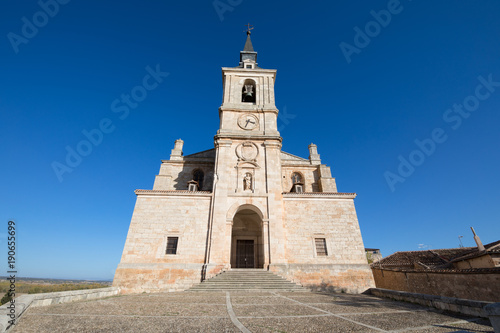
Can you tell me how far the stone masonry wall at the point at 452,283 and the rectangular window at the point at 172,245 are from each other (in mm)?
15557

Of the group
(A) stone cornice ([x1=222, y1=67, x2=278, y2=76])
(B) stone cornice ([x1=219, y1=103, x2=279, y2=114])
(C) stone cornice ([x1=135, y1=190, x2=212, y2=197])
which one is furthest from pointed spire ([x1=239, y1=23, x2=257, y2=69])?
(C) stone cornice ([x1=135, y1=190, x2=212, y2=197])

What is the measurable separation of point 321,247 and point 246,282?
18.4ft

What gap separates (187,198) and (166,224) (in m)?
2.12

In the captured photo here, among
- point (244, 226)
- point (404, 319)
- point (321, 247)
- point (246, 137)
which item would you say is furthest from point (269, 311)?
point (246, 137)

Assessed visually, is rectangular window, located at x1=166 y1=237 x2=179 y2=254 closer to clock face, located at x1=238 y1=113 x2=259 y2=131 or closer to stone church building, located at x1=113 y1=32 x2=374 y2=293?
stone church building, located at x1=113 y1=32 x2=374 y2=293

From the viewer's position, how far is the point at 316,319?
529cm

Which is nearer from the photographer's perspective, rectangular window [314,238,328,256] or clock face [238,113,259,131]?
rectangular window [314,238,328,256]

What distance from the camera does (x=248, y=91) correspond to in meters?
21.0

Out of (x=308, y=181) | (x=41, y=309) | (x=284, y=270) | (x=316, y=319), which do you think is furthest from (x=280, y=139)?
(x=41, y=309)

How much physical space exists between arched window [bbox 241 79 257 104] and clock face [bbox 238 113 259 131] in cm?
296

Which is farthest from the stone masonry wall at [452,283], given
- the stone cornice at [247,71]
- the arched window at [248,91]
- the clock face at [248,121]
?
the stone cornice at [247,71]

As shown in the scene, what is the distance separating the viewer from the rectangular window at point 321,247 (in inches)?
555

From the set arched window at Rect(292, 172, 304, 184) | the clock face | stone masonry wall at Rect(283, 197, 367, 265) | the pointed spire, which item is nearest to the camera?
stone masonry wall at Rect(283, 197, 367, 265)

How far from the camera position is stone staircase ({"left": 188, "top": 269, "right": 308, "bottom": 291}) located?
11.1m
